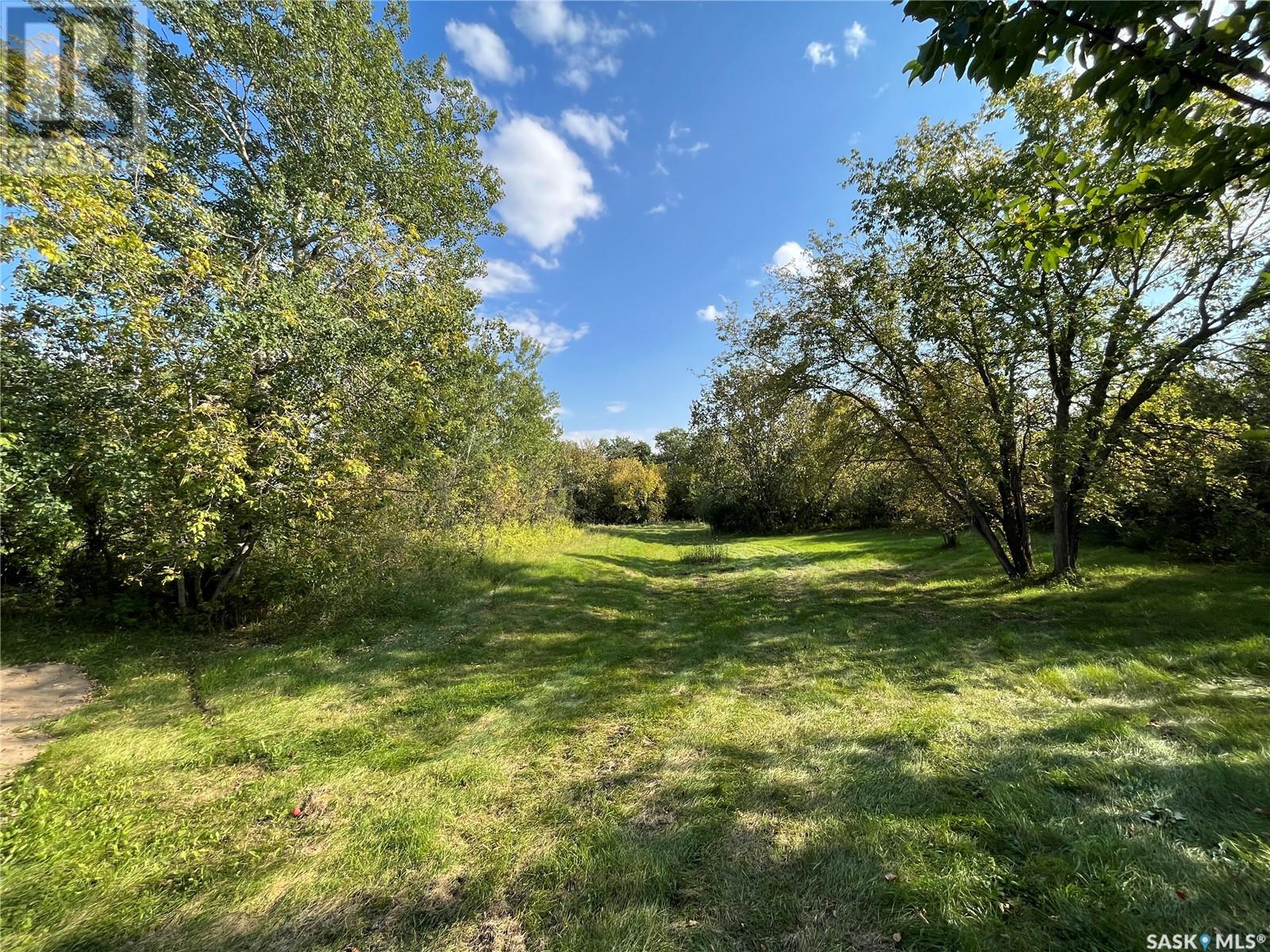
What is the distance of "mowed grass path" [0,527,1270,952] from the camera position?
2.29m

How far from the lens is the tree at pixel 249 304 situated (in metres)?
5.28

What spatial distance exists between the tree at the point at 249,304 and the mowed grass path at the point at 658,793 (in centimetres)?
229

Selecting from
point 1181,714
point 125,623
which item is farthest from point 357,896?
point 125,623

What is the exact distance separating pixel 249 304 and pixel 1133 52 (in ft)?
30.9

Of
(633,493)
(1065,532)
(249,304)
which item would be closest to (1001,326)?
(1065,532)

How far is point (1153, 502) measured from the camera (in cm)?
809

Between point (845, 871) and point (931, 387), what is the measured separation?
1069 centimetres

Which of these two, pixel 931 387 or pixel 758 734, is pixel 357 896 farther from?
pixel 931 387

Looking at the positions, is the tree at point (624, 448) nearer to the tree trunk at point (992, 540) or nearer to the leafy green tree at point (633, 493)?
the leafy green tree at point (633, 493)

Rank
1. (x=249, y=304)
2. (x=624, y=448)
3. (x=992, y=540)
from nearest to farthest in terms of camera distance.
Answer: (x=249, y=304), (x=992, y=540), (x=624, y=448)

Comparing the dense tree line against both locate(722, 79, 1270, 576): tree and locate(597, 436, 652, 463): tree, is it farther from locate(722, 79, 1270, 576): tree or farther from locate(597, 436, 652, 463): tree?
locate(597, 436, 652, 463): tree

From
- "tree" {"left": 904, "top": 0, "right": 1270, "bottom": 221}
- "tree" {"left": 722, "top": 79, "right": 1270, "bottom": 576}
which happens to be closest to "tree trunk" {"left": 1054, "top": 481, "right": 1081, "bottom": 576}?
"tree" {"left": 722, "top": 79, "right": 1270, "bottom": 576}

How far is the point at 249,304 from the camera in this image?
21.5 ft

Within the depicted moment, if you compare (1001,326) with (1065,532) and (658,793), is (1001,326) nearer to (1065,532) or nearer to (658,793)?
(1065,532)
